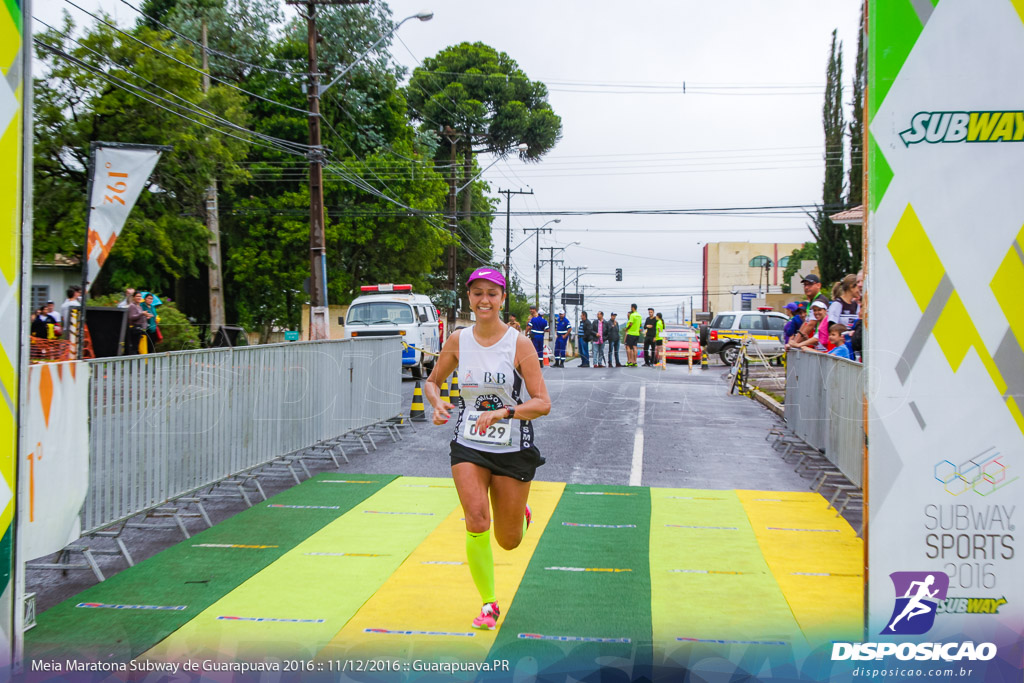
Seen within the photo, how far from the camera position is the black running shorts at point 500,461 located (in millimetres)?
4863

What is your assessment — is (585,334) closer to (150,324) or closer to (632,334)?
(632,334)

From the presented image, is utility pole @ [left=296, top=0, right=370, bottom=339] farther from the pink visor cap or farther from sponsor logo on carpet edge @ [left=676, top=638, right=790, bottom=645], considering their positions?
sponsor logo on carpet edge @ [left=676, top=638, right=790, bottom=645]

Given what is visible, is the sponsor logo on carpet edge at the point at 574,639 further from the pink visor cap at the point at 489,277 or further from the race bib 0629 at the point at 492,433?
the pink visor cap at the point at 489,277

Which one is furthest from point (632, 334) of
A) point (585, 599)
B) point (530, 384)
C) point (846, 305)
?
point (530, 384)

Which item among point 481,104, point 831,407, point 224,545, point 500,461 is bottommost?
point 224,545

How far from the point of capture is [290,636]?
4.70 m

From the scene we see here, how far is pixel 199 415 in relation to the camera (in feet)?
Answer: 24.2

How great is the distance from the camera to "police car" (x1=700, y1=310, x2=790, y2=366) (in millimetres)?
29812

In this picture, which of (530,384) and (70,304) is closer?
(530,384)

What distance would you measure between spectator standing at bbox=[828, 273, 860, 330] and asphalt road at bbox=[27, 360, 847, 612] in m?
1.83

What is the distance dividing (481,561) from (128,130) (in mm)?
21765

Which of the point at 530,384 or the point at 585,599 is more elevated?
the point at 530,384

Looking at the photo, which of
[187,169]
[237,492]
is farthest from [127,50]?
[237,492]

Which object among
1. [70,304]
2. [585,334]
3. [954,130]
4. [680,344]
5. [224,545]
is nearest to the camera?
[954,130]
